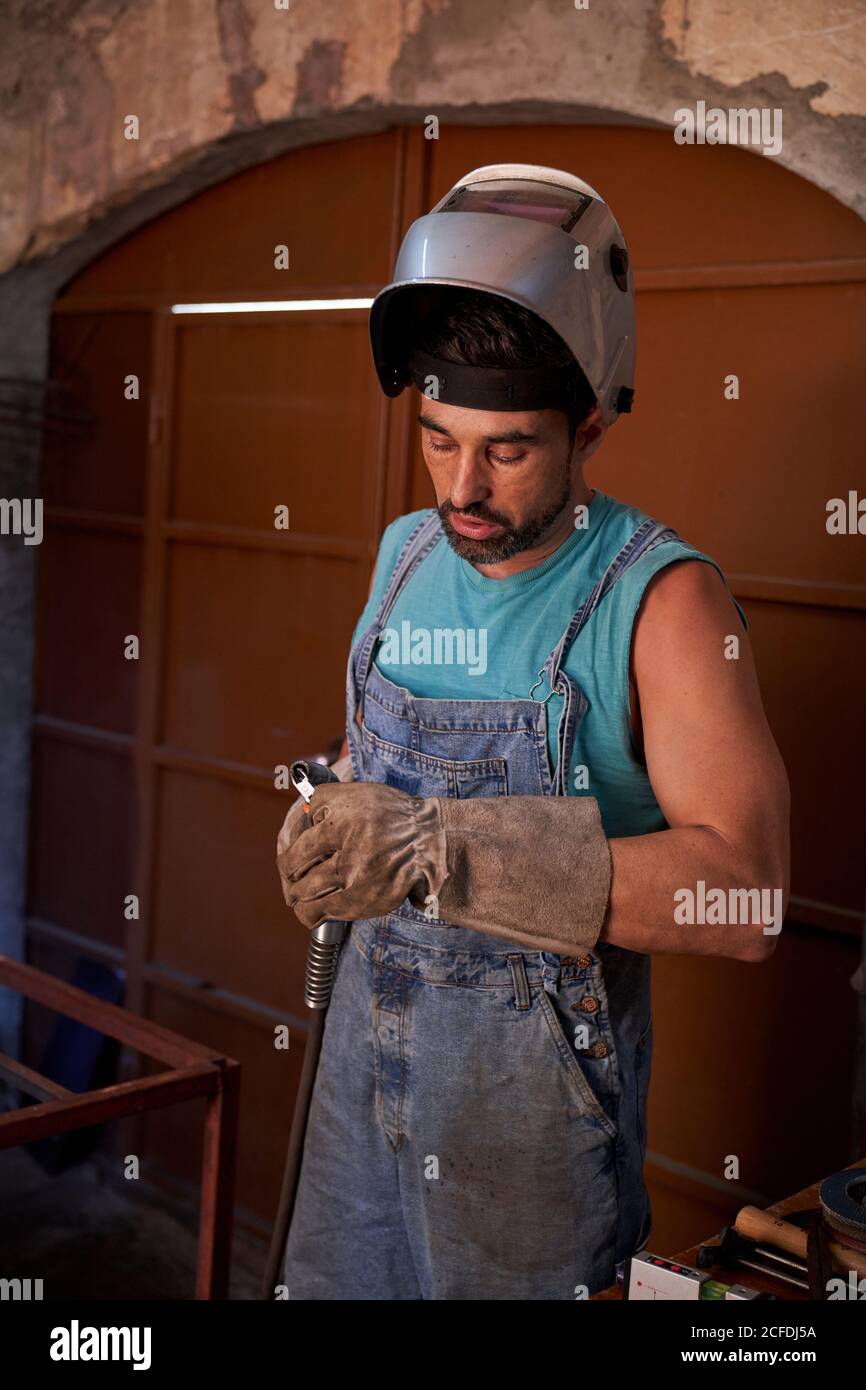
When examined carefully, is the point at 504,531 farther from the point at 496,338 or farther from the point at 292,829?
the point at 292,829

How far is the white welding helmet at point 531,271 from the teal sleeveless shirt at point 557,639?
18 cm

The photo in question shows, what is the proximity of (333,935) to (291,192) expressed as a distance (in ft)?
7.12

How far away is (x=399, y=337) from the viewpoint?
5.96ft

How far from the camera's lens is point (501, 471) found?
1.65 meters

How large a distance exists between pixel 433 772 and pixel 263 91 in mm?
2093

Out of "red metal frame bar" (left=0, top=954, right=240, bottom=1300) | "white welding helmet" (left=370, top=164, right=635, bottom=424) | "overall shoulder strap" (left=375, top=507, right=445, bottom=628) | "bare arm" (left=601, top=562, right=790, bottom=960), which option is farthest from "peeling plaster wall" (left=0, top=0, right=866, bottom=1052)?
"red metal frame bar" (left=0, top=954, right=240, bottom=1300)

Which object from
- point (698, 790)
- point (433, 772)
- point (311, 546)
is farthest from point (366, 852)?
point (311, 546)

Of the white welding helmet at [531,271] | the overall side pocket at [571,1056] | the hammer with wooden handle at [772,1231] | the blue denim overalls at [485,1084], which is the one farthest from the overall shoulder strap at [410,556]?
the hammer with wooden handle at [772,1231]

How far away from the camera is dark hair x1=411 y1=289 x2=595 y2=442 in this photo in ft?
5.30

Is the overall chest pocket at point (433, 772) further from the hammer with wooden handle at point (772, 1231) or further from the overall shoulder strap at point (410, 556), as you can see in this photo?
the hammer with wooden handle at point (772, 1231)

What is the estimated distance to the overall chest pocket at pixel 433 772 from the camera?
1.64 m

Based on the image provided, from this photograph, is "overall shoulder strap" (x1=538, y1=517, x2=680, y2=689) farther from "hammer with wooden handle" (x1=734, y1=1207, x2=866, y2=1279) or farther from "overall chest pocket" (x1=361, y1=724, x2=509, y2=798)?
"hammer with wooden handle" (x1=734, y1=1207, x2=866, y2=1279)

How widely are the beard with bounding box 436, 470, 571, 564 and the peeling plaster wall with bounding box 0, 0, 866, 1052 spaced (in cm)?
93
